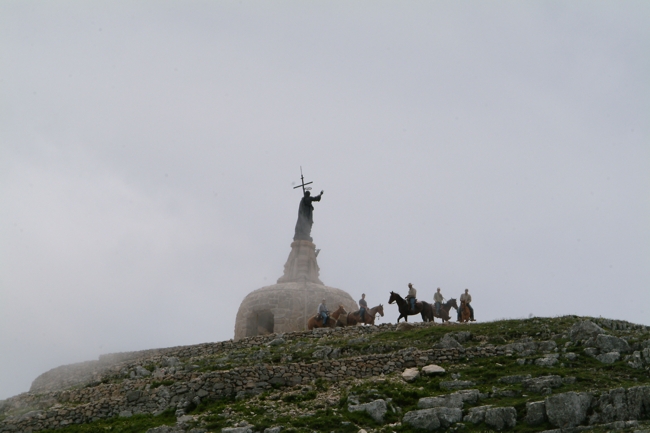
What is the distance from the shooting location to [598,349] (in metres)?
22.6

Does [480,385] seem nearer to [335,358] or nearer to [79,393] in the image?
[335,358]

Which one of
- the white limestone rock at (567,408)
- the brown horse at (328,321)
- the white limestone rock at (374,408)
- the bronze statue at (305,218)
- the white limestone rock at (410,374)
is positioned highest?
the bronze statue at (305,218)

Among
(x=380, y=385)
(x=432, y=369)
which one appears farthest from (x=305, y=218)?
(x=380, y=385)

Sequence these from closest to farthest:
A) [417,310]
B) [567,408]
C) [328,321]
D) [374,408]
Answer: [567,408] → [374,408] → [417,310] → [328,321]

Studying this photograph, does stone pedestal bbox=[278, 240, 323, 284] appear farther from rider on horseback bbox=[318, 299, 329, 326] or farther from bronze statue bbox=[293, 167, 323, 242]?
rider on horseback bbox=[318, 299, 329, 326]

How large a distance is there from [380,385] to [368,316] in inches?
426

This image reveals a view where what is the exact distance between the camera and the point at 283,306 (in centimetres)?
3469

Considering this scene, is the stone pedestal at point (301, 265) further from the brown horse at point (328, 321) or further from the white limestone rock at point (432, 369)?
the white limestone rock at point (432, 369)

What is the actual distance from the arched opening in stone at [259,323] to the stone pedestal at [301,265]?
2.35m

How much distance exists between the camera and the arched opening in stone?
35.3 metres

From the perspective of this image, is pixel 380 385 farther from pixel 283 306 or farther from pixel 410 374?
pixel 283 306

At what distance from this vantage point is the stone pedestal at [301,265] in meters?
37.4

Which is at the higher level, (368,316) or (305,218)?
(305,218)

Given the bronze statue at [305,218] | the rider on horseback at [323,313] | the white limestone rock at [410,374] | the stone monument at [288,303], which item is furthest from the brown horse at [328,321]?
the white limestone rock at [410,374]
